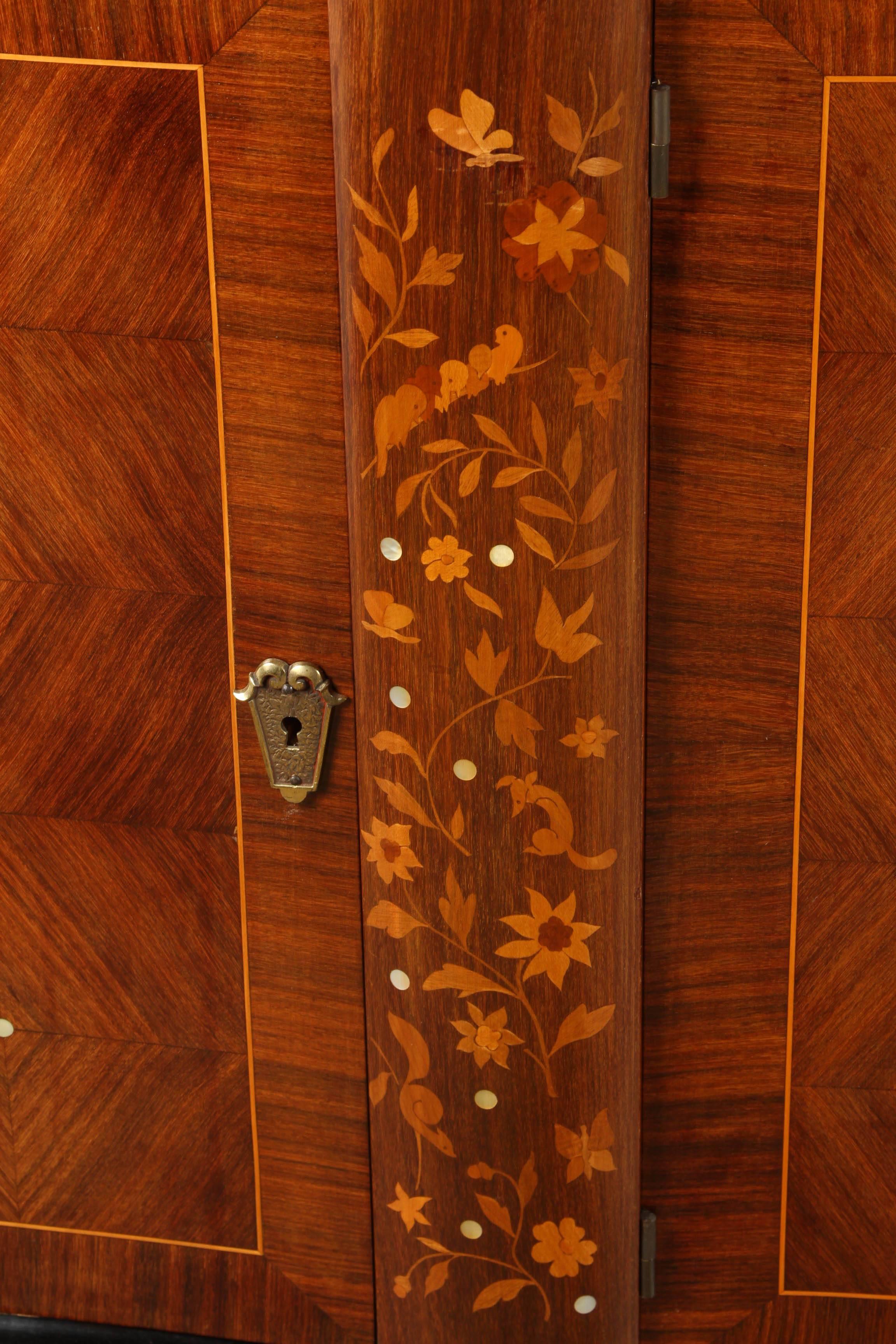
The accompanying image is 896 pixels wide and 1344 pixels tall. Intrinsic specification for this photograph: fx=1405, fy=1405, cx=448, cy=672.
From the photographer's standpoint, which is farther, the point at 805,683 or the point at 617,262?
the point at 805,683

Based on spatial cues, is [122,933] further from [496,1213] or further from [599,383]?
[599,383]

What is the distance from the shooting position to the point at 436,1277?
1.21 metres

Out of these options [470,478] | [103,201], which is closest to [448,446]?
[470,478]

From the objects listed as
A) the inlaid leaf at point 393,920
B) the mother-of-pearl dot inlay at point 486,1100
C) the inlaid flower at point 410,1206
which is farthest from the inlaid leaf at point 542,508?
the inlaid flower at point 410,1206

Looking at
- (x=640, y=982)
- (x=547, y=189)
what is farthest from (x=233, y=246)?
(x=640, y=982)

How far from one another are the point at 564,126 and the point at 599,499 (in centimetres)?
25

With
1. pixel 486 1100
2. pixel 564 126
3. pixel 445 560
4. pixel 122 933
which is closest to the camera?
pixel 564 126

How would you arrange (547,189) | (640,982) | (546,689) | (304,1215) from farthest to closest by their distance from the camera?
(304,1215), (640,982), (546,689), (547,189)

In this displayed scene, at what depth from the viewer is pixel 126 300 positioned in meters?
1.12

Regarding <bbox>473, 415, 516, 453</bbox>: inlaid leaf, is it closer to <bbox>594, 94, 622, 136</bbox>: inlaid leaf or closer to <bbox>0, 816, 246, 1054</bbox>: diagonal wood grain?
<bbox>594, 94, 622, 136</bbox>: inlaid leaf

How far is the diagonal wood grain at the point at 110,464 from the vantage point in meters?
1.13

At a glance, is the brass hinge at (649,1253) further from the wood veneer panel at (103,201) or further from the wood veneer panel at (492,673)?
the wood veneer panel at (103,201)

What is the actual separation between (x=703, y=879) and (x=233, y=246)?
633mm

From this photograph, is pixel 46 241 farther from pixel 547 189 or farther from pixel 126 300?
pixel 547 189
